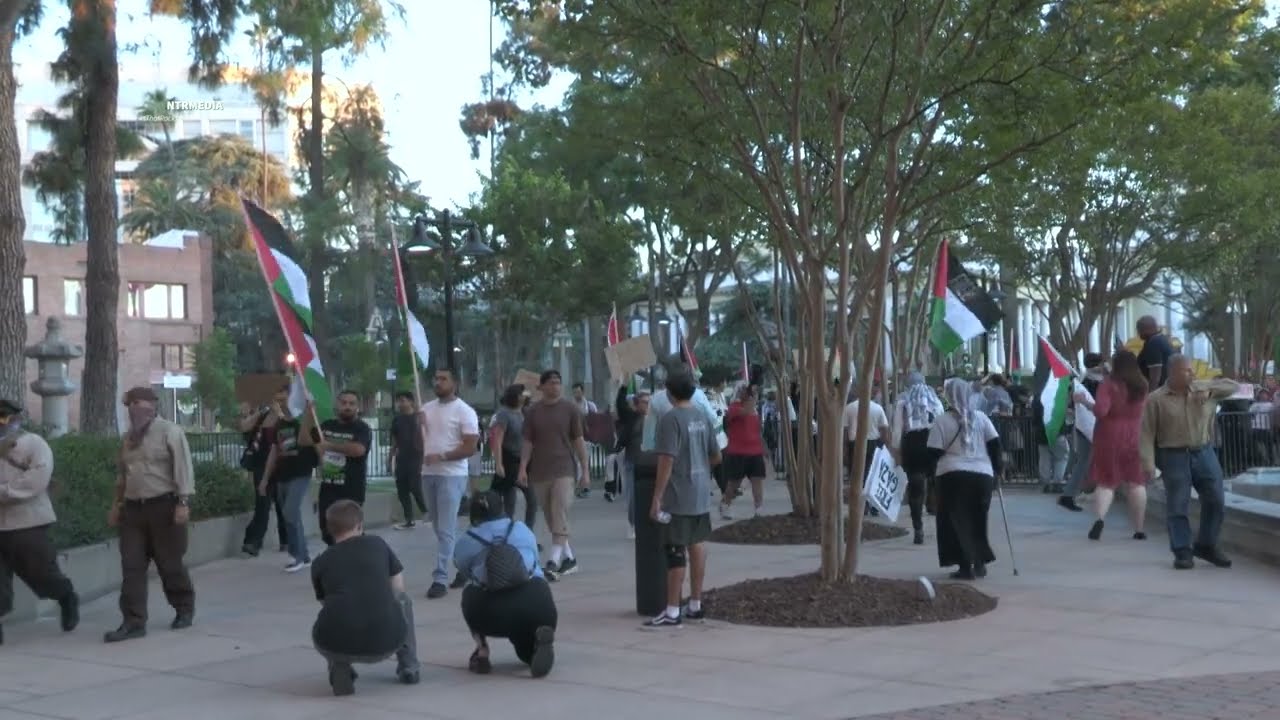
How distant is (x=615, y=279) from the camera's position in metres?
37.9

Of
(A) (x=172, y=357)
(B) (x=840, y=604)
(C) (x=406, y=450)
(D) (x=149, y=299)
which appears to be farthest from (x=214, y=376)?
(B) (x=840, y=604)

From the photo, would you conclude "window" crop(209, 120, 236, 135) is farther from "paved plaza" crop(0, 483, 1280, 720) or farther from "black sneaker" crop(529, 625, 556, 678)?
"black sneaker" crop(529, 625, 556, 678)

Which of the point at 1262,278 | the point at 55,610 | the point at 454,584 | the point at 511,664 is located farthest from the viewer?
the point at 1262,278

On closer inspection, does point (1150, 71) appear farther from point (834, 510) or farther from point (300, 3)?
point (300, 3)

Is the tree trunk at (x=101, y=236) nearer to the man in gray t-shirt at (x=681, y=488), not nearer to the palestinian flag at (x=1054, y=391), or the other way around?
the palestinian flag at (x=1054, y=391)

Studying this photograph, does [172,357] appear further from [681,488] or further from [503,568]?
[503,568]

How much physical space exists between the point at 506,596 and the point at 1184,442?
21.6 ft

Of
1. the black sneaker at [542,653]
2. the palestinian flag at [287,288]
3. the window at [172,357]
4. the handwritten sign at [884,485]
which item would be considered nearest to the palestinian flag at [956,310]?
the handwritten sign at [884,485]

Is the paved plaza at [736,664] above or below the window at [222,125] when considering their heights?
below

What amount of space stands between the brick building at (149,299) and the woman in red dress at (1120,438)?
44.9m

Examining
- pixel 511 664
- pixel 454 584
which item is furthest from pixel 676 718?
pixel 454 584

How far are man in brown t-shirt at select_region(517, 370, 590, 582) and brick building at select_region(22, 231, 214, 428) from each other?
1742 inches

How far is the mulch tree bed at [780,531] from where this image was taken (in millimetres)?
16422

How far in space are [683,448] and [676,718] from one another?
9.82ft
